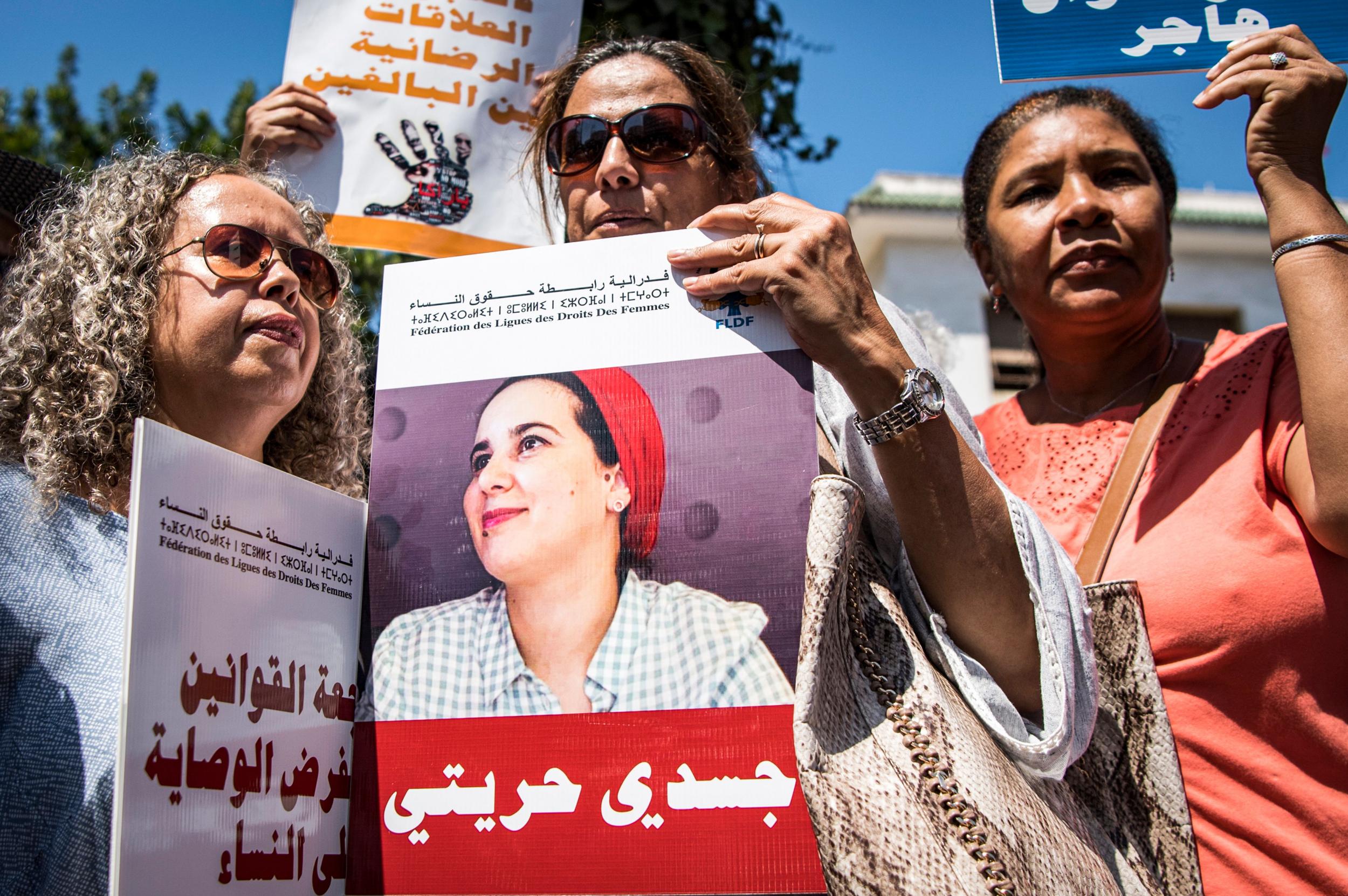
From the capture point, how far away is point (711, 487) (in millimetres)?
1491

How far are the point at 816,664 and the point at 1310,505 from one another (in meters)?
1.02

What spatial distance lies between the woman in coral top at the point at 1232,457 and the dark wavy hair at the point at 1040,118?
32mm

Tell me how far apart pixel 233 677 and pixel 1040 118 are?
211 cm

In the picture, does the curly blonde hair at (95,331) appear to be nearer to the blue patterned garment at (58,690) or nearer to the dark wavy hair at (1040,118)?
the blue patterned garment at (58,690)

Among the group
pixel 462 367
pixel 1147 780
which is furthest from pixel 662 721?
pixel 1147 780

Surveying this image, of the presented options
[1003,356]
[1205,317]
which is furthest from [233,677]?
[1205,317]

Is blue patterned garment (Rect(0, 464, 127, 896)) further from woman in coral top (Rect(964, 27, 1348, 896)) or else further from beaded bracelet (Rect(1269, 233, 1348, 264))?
beaded bracelet (Rect(1269, 233, 1348, 264))

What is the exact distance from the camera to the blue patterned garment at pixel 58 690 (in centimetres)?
138

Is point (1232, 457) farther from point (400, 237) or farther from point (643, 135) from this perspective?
point (400, 237)

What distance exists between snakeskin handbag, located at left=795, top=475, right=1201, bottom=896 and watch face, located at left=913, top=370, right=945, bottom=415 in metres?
0.17

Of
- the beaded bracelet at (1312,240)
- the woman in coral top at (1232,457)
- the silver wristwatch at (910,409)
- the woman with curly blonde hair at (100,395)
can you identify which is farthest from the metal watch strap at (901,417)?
the woman with curly blonde hair at (100,395)

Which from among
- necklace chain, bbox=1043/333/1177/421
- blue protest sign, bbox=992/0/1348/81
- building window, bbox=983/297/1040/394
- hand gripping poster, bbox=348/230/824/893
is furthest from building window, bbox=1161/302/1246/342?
hand gripping poster, bbox=348/230/824/893

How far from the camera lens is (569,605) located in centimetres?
150

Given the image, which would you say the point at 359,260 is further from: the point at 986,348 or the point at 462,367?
the point at 986,348
